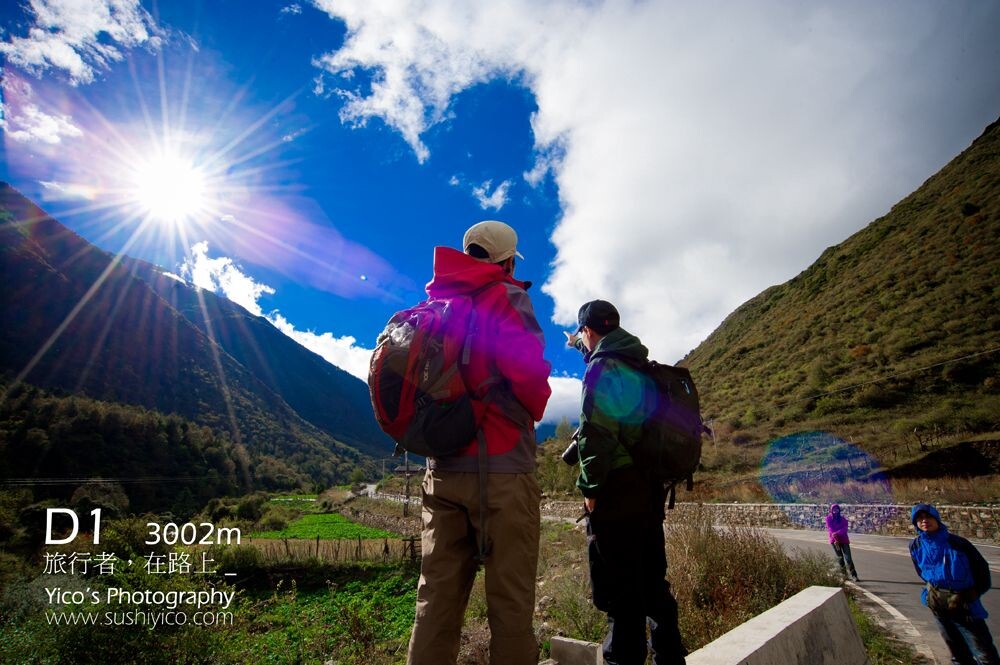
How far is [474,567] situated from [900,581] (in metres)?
9.57

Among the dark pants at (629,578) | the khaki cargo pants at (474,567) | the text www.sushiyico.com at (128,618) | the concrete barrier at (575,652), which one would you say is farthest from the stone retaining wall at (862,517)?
the text www.sushiyico.com at (128,618)

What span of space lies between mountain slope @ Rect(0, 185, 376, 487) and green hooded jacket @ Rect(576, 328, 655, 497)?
329 feet

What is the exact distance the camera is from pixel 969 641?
370 centimetres

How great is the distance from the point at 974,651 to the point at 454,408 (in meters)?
5.08

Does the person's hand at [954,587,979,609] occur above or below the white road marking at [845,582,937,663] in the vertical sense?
above

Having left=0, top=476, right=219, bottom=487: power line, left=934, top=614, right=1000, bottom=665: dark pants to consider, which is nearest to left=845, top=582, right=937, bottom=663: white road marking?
left=934, top=614, right=1000, bottom=665: dark pants

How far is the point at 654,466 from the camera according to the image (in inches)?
85.9

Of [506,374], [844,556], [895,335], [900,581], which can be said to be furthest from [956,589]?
[895,335]

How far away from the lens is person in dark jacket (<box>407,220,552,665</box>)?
1.58 meters

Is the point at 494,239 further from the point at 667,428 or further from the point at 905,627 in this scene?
the point at 905,627

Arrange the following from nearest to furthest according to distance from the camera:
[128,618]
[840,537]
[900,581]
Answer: [128,618] < [900,581] < [840,537]

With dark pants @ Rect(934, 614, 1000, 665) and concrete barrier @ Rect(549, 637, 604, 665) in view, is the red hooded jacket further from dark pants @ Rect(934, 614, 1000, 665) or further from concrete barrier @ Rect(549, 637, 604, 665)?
dark pants @ Rect(934, 614, 1000, 665)

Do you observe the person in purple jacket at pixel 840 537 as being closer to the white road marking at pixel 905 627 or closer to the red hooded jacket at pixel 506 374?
the white road marking at pixel 905 627

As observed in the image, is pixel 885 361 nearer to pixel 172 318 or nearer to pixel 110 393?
pixel 110 393
